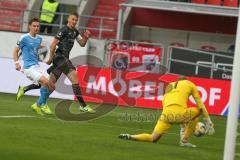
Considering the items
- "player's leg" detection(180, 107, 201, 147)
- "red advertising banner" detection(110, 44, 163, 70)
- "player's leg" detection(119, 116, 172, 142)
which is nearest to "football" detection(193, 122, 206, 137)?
"player's leg" detection(180, 107, 201, 147)

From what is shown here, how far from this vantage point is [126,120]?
19.2 metres

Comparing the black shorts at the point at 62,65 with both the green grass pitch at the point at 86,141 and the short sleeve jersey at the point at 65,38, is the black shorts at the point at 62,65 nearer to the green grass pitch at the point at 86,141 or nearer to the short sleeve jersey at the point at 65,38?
the short sleeve jersey at the point at 65,38

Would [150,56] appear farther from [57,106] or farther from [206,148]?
[206,148]

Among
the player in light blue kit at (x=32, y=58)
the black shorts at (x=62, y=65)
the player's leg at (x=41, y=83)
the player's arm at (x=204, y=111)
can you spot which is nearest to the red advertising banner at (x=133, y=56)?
the black shorts at (x=62, y=65)

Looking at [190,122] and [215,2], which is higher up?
[215,2]

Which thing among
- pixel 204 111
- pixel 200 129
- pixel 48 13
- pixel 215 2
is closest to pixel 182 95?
pixel 204 111

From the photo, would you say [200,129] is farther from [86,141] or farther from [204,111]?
[86,141]

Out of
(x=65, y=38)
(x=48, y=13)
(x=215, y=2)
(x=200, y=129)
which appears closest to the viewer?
(x=200, y=129)

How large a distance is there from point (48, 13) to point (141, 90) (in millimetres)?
8345

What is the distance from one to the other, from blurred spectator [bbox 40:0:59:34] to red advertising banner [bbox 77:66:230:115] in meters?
6.89

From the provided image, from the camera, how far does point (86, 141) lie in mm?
14047

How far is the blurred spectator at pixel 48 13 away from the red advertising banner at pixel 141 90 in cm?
689

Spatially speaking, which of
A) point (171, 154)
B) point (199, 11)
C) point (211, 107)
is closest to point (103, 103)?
point (211, 107)

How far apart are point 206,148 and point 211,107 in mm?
9177
